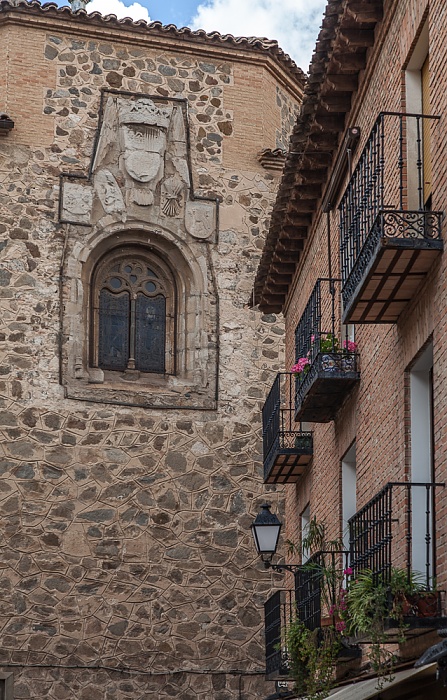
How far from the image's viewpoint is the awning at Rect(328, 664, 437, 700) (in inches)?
386

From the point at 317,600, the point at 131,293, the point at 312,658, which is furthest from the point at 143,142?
the point at 312,658

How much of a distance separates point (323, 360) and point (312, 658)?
9.11ft

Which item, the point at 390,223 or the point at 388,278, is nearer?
the point at 390,223

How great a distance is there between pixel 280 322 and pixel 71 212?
387 cm

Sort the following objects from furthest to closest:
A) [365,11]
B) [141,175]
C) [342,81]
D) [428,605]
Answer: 1. [141,175]
2. [342,81]
3. [365,11]
4. [428,605]

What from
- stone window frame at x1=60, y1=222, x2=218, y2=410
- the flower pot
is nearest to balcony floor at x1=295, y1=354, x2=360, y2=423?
the flower pot

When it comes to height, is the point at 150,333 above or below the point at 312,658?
above

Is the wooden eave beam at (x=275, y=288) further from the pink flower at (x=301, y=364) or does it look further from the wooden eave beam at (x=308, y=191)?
the pink flower at (x=301, y=364)

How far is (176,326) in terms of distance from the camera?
24.2m

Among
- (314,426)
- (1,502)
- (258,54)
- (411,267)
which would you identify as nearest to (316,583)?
(314,426)

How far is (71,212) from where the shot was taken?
23.3 m

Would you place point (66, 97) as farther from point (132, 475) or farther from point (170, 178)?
point (132, 475)

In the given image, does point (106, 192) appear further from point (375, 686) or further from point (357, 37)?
point (375, 686)

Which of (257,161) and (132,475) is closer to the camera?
(132,475)
